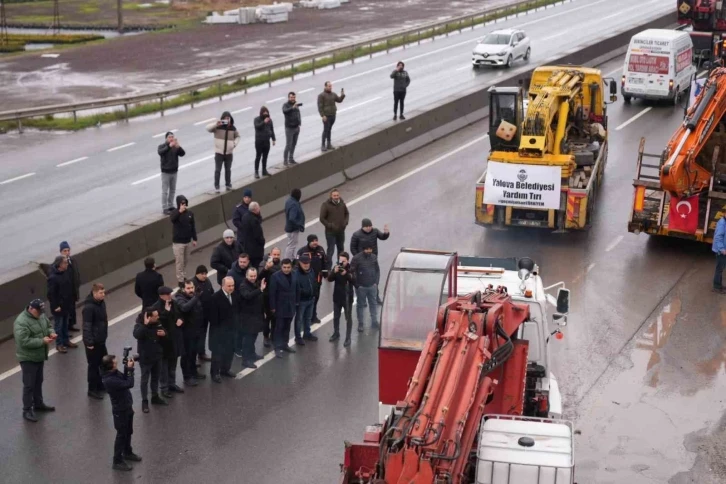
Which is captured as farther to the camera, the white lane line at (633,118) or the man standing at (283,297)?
the white lane line at (633,118)

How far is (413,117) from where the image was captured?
1143 inches

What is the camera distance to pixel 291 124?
2412cm

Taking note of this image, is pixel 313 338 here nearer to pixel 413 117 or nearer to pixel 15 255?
pixel 15 255

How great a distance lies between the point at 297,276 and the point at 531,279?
423cm

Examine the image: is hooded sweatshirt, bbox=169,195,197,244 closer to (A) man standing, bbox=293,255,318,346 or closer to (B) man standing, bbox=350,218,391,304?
(A) man standing, bbox=293,255,318,346

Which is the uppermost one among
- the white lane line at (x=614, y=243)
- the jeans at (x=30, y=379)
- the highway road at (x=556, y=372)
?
the jeans at (x=30, y=379)

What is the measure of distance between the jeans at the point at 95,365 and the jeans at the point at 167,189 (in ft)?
21.4

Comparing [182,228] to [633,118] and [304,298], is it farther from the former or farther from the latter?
[633,118]

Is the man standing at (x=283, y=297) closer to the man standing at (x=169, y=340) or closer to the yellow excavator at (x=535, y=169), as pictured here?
the man standing at (x=169, y=340)

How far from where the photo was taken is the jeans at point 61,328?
52.8 feet

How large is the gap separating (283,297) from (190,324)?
Result: 168 cm

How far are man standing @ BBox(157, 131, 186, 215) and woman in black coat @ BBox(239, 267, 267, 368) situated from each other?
18.4ft

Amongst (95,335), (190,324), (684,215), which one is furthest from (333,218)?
(684,215)

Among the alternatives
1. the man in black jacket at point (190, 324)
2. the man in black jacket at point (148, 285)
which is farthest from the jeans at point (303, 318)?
the man in black jacket at point (148, 285)
